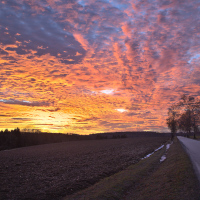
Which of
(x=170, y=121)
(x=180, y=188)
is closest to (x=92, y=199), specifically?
(x=180, y=188)

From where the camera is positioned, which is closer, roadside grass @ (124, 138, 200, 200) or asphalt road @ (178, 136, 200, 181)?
roadside grass @ (124, 138, 200, 200)

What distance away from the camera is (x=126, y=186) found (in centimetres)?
1524

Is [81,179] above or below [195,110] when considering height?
below

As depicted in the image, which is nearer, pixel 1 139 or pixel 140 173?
pixel 140 173

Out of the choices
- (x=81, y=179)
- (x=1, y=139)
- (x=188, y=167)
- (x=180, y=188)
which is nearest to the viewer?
(x=180, y=188)

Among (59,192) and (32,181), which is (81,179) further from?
(32,181)

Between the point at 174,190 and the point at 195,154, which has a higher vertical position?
the point at 174,190

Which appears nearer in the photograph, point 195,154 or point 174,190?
point 174,190

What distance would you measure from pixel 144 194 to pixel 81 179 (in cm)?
836

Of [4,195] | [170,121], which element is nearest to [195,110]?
[170,121]

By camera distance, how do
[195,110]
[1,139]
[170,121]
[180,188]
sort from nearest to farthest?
[180,188] → [195,110] → [1,139] → [170,121]

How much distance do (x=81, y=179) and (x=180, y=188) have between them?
1035cm

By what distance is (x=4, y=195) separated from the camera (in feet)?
49.5

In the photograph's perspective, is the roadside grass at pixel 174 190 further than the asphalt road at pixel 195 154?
No
